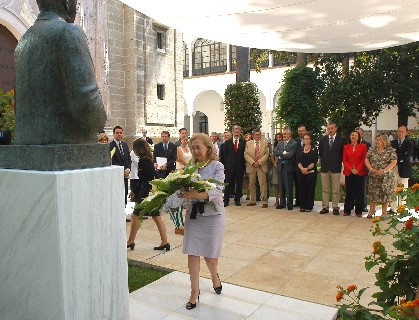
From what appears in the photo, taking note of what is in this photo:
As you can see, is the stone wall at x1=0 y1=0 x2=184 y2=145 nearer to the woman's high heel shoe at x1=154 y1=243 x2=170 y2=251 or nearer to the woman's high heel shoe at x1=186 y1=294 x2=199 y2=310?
the woman's high heel shoe at x1=154 y1=243 x2=170 y2=251

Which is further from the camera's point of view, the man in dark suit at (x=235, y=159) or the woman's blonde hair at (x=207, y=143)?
the man in dark suit at (x=235, y=159)

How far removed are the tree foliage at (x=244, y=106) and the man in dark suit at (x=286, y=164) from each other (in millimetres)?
3222

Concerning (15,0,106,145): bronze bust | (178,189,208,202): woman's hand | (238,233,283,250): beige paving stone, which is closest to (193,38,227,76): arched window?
(238,233,283,250): beige paving stone

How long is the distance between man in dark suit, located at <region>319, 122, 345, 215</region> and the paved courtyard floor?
1.47ft

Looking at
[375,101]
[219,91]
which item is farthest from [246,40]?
[219,91]

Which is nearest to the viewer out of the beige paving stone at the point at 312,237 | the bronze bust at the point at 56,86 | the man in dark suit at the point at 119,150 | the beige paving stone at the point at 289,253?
the bronze bust at the point at 56,86

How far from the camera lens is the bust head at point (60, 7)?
281 centimetres

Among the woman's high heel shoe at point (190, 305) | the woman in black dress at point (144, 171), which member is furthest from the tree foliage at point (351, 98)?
the woman's high heel shoe at point (190, 305)

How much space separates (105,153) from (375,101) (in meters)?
18.2

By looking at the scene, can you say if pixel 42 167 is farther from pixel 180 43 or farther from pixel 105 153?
pixel 180 43

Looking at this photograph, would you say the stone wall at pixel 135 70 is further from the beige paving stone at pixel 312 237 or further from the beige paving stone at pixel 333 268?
the beige paving stone at pixel 333 268

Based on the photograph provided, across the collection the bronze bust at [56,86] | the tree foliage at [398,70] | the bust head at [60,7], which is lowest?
the bronze bust at [56,86]

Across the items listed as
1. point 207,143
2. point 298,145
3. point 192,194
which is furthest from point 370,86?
point 192,194

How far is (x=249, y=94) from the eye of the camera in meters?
13.4
